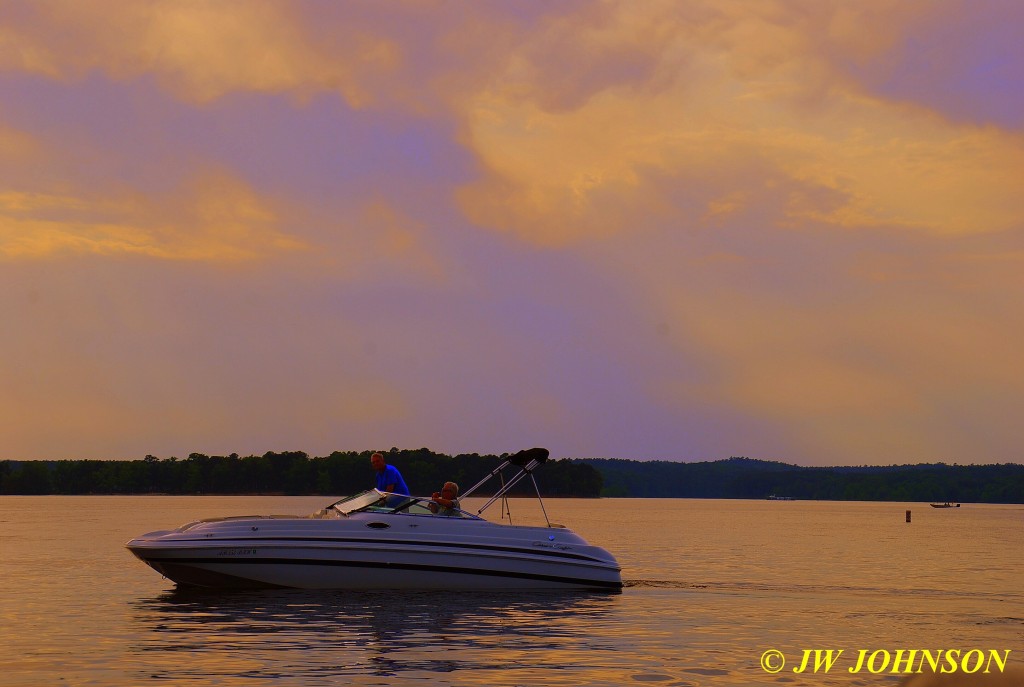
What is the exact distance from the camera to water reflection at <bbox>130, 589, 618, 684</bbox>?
53.3ft

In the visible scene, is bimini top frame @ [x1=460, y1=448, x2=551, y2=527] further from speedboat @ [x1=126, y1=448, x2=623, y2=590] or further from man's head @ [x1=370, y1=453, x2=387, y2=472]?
man's head @ [x1=370, y1=453, x2=387, y2=472]

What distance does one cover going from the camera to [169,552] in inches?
939

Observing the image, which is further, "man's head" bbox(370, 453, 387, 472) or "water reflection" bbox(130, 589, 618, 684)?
"man's head" bbox(370, 453, 387, 472)

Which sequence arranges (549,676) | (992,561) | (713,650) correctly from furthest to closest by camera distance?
(992,561)
(713,650)
(549,676)

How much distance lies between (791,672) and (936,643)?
4854mm

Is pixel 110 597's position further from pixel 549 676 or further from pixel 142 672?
pixel 549 676

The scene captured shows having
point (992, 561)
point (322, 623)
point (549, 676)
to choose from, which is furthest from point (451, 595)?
point (992, 561)

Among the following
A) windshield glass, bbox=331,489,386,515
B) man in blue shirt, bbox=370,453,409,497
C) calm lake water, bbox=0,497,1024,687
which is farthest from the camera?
man in blue shirt, bbox=370,453,409,497

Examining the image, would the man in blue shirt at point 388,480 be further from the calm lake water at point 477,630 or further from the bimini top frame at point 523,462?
the calm lake water at point 477,630

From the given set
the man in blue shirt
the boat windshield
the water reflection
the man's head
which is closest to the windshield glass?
the boat windshield

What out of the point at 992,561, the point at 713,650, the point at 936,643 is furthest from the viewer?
the point at 992,561

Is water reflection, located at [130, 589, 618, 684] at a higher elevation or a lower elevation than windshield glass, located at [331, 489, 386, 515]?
lower

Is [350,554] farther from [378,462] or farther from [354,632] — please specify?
[354,632]

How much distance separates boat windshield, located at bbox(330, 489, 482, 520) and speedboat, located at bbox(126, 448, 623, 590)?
0.02m
